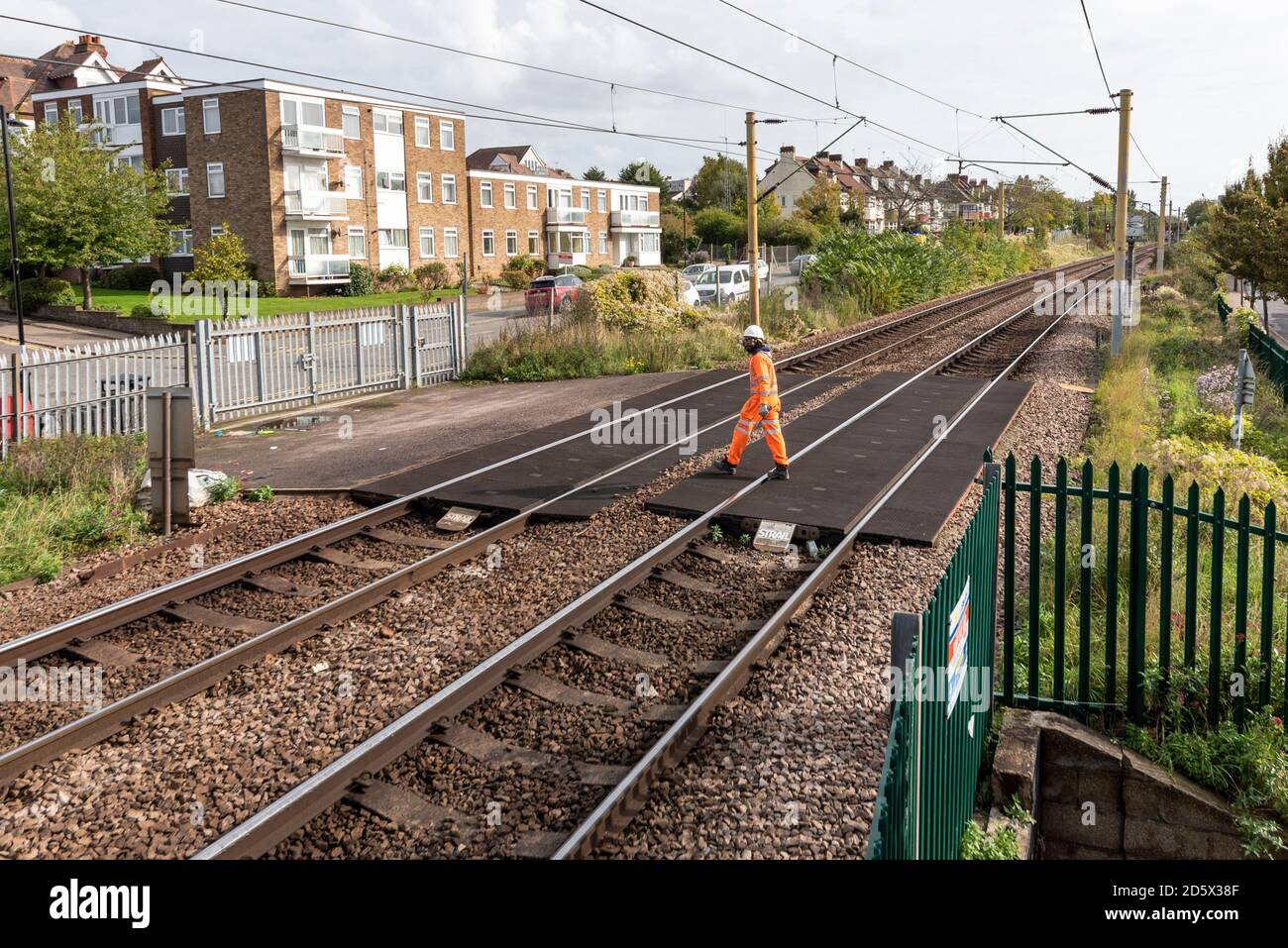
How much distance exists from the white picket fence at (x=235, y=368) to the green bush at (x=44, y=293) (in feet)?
75.9

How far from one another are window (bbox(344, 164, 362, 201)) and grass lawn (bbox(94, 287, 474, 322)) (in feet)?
17.5

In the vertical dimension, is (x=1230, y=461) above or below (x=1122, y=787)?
above

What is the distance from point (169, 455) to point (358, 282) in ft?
153

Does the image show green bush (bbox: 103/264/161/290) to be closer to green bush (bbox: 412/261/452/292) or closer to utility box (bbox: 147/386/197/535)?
green bush (bbox: 412/261/452/292)

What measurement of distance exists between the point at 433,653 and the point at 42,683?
97.0 inches

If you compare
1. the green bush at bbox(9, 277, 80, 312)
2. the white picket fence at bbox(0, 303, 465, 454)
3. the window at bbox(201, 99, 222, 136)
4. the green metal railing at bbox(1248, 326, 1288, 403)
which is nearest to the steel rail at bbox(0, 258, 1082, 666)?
the white picket fence at bbox(0, 303, 465, 454)

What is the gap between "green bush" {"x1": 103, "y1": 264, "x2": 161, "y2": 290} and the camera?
5409 centimetres

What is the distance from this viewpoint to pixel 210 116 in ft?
179

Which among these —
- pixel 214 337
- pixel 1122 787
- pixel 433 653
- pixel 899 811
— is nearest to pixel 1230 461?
pixel 1122 787

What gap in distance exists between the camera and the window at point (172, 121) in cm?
5544

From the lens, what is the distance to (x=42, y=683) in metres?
7.41

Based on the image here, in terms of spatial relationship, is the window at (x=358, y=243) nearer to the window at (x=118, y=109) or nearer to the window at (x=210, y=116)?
the window at (x=210, y=116)

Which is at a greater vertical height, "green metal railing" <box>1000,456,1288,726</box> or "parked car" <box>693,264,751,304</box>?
"parked car" <box>693,264,751,304</box>
